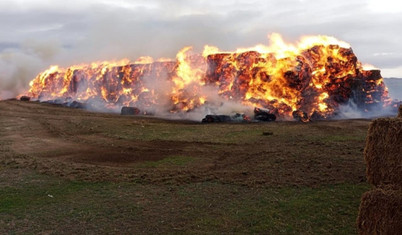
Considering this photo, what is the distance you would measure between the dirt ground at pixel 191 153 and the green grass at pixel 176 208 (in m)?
1.07

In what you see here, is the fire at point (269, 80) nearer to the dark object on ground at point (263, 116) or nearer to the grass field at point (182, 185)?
the dark object on ground at point (263, 116)

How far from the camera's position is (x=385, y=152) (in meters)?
8.52

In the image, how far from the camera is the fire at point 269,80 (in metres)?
45.3

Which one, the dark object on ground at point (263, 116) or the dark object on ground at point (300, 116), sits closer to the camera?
the dark object on ground at point (263, 116)

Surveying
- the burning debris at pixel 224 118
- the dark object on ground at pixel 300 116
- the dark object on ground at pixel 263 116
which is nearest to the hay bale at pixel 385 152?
the burning debris at pixel 224 118

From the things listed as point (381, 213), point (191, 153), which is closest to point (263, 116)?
point (191, 153)

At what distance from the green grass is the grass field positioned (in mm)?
33

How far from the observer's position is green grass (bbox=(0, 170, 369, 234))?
1001 centimetres

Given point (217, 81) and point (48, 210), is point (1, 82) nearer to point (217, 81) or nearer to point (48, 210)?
point (217, 81)

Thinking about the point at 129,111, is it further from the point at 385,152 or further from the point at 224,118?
the point at 385,152

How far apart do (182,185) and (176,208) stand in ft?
8.16

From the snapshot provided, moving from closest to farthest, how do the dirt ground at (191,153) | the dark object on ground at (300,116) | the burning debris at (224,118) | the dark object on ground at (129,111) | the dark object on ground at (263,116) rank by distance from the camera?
1. the dirt ground at (191,153)
2. the burning debris at (224,118)
3. the dark object on ground at (263,116)
4. the dark object on ground at (300,116)
5. the dark object on ground at (129,111)

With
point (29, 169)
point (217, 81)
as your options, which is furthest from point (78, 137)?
point (217, 81)

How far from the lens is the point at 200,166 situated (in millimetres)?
17359
